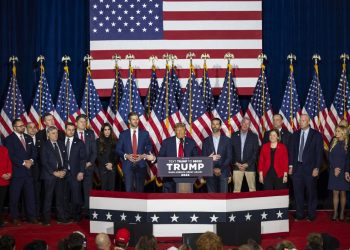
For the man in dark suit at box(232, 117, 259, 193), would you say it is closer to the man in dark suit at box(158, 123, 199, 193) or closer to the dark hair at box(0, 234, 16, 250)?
the man in dark suit at box(158, 123, 199, 193)

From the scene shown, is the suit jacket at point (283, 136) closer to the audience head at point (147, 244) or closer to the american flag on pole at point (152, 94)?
the american flag on pole at point (152, 94)

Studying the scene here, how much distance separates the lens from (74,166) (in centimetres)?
1184

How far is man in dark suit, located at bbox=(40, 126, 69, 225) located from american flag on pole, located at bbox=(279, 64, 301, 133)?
14.3ft

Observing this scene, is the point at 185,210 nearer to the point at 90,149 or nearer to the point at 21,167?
the point at 90,149

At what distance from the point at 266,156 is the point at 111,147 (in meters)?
2.69

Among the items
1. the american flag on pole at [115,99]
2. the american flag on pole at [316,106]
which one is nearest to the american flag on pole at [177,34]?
the american flag on pole at [115,99]

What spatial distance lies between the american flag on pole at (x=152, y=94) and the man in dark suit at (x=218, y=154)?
203 centimetres

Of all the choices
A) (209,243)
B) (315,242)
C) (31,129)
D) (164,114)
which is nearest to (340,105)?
(164,114)

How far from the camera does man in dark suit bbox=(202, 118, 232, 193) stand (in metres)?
11.8

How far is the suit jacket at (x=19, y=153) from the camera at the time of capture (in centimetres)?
1165

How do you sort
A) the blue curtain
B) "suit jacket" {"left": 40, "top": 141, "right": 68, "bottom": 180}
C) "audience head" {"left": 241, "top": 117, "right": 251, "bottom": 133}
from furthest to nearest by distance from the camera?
the blue curtain → "audience head" {"left": 241, "top": 117, "right": 251, "bottom": 133} → "suit jacket" {"left": 40, "top": 141, "right": 68, "bottom": 180}

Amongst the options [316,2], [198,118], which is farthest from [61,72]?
[316,2]

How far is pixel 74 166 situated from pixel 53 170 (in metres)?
0.38

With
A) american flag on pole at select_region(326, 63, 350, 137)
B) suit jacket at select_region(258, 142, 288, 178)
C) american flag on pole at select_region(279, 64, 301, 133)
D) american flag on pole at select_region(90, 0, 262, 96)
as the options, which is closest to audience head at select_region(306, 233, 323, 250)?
suit jacket at select_region(258, 142, 288, 178)
